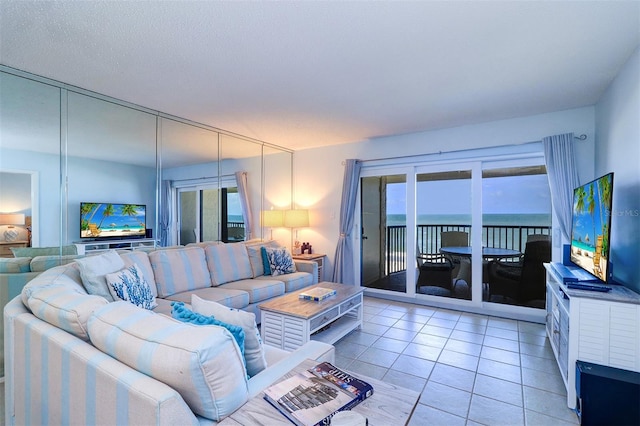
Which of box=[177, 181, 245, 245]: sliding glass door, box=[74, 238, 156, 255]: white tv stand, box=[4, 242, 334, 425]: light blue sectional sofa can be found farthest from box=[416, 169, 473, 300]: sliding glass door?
box=[74, 238, 156, 255]: white tv stand

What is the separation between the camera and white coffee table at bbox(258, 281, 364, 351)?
97.1 inches

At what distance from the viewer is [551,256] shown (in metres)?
3.48

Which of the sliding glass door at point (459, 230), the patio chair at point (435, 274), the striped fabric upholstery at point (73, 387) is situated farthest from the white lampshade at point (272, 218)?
the striped fabric upholstery at point (73, 387)

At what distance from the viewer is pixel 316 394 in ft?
3.56

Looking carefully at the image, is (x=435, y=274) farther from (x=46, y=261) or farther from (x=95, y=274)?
(x=46, y=261)

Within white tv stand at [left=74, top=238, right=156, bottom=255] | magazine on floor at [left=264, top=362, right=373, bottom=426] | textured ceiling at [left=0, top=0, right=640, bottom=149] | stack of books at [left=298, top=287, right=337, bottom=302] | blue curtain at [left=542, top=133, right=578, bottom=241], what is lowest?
stack of books at [left=298, top=287, right=337, bottom=302]

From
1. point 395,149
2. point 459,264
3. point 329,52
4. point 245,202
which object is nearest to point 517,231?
point 459,264

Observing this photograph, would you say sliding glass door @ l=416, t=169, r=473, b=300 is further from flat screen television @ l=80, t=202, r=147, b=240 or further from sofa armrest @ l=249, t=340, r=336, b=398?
flat screen television @ l=80, t=202, r=147, b=240

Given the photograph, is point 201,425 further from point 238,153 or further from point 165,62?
point 238,153

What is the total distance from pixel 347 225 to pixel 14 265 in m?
3.75

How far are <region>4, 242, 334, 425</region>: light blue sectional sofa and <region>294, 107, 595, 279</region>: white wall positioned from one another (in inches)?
134

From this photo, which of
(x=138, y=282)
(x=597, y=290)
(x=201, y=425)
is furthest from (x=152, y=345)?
(x=597, y=290)

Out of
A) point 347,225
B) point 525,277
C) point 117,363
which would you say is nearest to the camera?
point 117,363

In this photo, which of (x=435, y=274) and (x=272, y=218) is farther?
(x=272, y=218)
